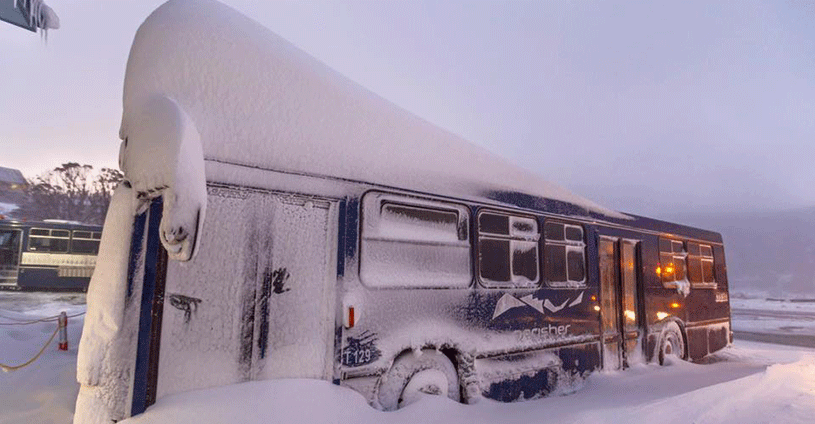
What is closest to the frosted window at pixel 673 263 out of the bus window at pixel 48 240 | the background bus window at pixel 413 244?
the background bus window at pixel 413 244

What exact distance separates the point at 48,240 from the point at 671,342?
69.2 feet

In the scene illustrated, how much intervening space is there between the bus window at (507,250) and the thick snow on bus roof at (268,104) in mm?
559

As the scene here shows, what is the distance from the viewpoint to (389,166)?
4070 millimetres

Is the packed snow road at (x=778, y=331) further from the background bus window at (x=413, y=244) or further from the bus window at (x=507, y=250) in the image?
the background bus window at (x=413, y=244)

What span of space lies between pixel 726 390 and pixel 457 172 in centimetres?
415

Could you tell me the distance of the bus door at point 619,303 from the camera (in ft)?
20.9

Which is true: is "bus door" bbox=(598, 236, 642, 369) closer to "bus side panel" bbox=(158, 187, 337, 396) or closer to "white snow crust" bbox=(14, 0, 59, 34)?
"bus side panel" bbox=(158, 187, 337, 396)

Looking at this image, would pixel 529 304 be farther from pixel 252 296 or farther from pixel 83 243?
pixel 83 243

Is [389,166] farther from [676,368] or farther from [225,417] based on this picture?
[676,368]

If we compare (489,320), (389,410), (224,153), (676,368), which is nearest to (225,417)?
(389,410)

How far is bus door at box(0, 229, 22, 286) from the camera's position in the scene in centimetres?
1734

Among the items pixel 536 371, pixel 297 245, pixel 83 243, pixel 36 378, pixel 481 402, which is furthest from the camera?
pixel 83 243

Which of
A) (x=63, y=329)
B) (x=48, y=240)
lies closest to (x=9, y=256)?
(x=48, y=240)

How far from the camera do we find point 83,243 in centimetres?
1786
